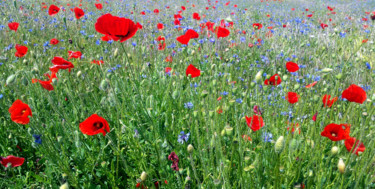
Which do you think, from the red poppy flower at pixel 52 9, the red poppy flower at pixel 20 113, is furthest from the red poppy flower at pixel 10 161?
the red poppy flower at pixel 52 9

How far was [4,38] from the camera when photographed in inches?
168

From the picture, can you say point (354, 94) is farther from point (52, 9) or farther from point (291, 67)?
point (52, 9)

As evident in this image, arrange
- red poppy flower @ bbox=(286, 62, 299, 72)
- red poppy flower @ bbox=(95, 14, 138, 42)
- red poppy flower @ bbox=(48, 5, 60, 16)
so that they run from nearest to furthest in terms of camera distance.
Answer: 1. red poppy flower @ bbox=(95, 14, 138, 42)
2. red poppy flower @ bbox=(286, 62, 299, 72)
3. red poppy flower @ bbox=(48, 5, 60, 16)

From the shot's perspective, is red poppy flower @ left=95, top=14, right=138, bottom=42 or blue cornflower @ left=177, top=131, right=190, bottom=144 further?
blue cornflower @ left=177, top=131, right=190, bottom=144

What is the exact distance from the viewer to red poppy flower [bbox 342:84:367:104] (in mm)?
1235

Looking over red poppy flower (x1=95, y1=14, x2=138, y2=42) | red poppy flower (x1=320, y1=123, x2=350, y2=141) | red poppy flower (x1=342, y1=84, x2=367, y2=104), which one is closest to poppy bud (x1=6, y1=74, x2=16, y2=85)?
red poppy flower (x1=95, y1=14, x2=138, y2=42)

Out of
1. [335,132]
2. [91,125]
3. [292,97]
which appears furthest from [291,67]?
[91,125]

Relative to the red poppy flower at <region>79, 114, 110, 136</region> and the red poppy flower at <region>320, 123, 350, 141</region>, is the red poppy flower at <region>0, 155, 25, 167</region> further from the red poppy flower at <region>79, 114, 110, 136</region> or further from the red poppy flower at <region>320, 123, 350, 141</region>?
the red poppy flower at <region>320, 123, 350, 141</region>

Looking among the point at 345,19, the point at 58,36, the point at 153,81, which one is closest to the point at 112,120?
the point at 153,81

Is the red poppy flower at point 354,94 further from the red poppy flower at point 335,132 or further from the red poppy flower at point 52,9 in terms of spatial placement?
the red poppy flower at point 52,9

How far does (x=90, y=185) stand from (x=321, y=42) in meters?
4.62

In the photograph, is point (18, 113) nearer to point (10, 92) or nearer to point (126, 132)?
point (126, 132)

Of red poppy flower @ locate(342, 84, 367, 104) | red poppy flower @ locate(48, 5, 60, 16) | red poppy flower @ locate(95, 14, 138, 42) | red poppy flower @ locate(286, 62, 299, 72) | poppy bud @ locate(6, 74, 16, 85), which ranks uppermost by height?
red poppy flower @ locate(95, 14, 138, 42)

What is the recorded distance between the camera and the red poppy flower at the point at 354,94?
4.05ft
